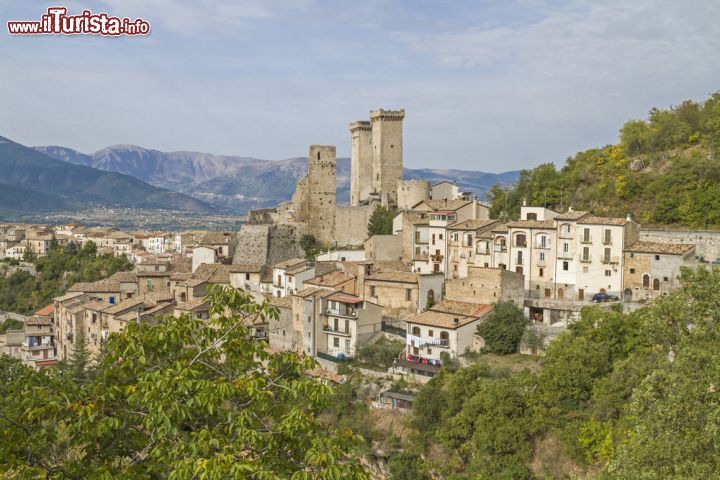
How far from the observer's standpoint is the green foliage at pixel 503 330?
108ft

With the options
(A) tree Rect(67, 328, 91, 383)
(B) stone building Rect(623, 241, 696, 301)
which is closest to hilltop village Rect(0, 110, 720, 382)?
(B) stone building Rect(623, 241, 696, 301)

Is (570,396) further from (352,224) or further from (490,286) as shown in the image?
(352,224)

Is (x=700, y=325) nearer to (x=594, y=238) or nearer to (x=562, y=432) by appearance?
(x=562, y=432)

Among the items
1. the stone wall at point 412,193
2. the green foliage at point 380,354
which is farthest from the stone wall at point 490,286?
the stone wall at point 412,193

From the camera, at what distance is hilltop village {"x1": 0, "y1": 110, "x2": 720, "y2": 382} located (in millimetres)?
34500

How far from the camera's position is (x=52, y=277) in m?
70.9

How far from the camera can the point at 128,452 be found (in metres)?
8.77

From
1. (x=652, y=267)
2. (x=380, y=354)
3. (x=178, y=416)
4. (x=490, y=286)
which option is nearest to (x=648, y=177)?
(x=652, y=267)

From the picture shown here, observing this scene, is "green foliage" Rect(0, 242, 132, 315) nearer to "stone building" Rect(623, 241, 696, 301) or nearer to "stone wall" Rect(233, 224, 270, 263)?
"stone wall" Rect(233, 224, 270, 263)

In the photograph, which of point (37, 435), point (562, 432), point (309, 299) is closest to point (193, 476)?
point (37, 435)

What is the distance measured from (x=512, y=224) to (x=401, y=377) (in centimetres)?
1142

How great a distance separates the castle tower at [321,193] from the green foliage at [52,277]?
20.1 meters

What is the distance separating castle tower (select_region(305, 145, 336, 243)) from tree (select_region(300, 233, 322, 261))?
39.2 inches

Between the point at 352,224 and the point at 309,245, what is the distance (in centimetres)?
423
